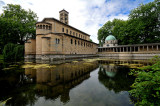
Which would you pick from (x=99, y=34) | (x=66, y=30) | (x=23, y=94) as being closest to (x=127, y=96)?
(x=23, y=94)

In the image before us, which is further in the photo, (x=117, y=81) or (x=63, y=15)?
(x=63, y=15)

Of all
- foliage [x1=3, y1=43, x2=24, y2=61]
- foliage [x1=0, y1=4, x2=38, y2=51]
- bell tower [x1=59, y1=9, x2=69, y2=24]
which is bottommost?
foliage [x1=3, y1=43, x2=24, y2=61]

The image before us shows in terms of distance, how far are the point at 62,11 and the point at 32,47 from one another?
23.4m

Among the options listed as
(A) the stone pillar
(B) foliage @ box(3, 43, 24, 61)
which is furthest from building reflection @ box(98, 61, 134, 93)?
(B) foliage @ box(3, 43, 24, 61)

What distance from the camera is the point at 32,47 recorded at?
29562 mm

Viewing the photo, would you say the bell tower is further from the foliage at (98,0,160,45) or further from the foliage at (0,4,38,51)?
the foliage at (98,0,160,45)

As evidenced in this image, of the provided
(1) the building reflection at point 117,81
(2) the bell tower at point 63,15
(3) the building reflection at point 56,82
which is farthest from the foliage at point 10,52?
(1) the building reflection at point 117,81

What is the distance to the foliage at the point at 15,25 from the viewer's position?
29453 mm

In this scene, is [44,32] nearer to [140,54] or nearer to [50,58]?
[50,58]

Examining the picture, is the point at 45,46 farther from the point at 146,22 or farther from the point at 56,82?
the point at 146,22

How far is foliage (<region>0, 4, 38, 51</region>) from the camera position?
29.5 metres

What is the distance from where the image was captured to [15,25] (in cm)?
3045

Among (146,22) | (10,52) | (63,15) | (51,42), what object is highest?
(63,15)

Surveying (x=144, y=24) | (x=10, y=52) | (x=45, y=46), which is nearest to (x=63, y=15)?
(x=45, y=46)
